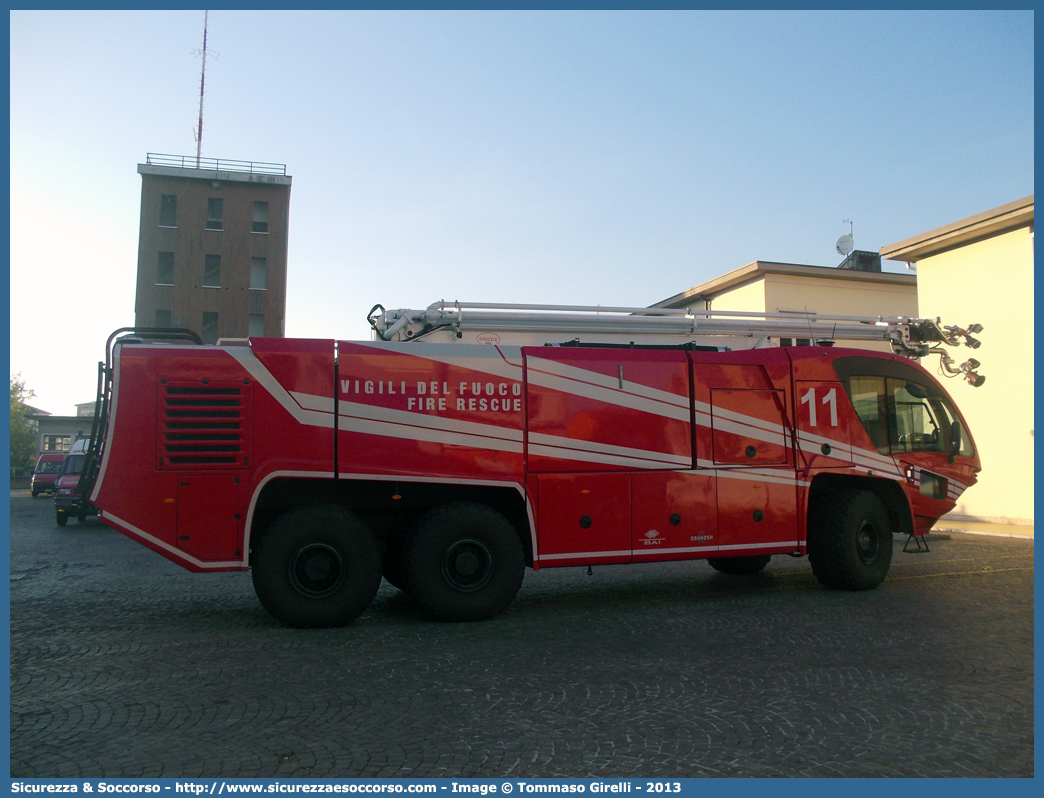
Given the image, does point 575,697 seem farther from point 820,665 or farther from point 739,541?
point 739,541

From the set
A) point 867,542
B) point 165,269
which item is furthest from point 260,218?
point 867,542

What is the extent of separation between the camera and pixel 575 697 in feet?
17.6

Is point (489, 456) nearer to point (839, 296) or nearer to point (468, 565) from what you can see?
point (468, 565)

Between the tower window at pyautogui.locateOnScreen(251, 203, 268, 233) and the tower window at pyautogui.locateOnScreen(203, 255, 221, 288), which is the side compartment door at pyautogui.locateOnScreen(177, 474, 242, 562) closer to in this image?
the tower window at pyautogui.locateOnScreen(203, 255, 221, 288)

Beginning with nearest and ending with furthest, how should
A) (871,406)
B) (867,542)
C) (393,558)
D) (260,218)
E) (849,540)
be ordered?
1. (393,558)
2. (849,540)
3. (867,542)
4. (871,406)
5. (260,218)

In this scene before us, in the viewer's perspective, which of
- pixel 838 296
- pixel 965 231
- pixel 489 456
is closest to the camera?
pixel 489 456

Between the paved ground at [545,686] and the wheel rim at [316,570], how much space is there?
42cm

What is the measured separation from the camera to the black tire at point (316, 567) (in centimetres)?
743

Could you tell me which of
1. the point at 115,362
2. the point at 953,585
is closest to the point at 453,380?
the point at 115,362

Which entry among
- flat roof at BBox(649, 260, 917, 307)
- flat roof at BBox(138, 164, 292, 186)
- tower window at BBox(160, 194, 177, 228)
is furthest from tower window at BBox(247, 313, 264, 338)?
flat roof at BBox(649, 260, 917, 307)

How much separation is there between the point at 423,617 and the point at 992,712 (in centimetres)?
505

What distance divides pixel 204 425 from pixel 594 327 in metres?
4.80

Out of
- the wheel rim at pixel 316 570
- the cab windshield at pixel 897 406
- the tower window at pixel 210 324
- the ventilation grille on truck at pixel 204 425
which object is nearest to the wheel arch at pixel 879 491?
the cab windshield at pixel 897 406

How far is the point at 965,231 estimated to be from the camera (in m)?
18.2
